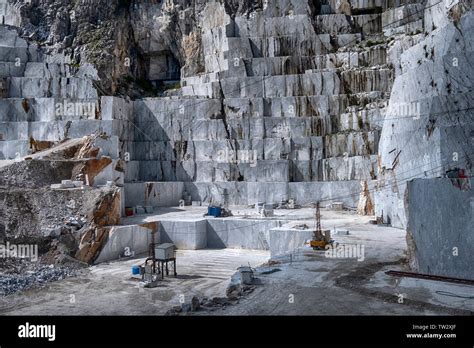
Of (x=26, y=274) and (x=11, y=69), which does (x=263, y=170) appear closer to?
(x=26, y=274)

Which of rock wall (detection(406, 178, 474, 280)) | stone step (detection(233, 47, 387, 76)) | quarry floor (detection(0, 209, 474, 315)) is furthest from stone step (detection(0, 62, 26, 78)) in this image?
rock wall (detection(406, 178, 474, 280))

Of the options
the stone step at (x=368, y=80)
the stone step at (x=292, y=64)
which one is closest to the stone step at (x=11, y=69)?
the stone step at (x=292, y=64)

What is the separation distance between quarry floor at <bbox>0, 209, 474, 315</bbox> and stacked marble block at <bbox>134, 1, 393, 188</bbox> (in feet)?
25.7

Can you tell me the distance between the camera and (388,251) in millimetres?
17594

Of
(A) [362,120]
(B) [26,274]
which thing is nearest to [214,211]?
(B) [26,274]

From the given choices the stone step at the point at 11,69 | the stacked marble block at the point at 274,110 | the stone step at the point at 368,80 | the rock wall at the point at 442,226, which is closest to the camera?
the rock wall at the point at 442,226

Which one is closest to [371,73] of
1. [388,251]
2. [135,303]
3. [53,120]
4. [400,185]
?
[400,185]

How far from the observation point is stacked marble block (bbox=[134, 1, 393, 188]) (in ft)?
113

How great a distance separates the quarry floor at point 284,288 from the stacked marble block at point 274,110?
7843 millimetres

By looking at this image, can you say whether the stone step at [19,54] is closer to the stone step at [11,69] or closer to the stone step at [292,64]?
the stone step at [11,69]

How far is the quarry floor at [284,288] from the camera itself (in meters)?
11.4

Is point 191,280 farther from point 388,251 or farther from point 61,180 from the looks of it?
point 61,180

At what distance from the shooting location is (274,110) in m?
36.5

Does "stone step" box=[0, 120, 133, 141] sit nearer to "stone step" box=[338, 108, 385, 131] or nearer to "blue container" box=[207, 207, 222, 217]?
"blue container" box=[207, 207, 222, 217]
